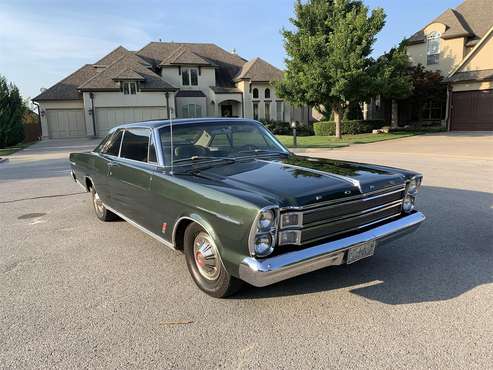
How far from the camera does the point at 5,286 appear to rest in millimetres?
3898

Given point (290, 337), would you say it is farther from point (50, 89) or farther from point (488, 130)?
point (50, 89)

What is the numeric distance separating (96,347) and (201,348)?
0.78 metres

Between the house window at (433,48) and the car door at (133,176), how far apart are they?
1186 inches

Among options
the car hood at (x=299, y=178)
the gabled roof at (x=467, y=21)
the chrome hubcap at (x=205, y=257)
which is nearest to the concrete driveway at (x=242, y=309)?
the chrome hubcap at (x=205, y=257)

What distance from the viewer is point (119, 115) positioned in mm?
32688

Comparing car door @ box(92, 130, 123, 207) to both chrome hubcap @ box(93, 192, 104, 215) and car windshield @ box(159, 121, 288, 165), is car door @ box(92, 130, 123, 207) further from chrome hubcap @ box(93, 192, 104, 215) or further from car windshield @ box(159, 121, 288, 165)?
car windshield @ box(159, 121, 288, 165)

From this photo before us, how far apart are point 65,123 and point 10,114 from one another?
7.78 m

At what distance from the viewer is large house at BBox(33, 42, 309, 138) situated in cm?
3216

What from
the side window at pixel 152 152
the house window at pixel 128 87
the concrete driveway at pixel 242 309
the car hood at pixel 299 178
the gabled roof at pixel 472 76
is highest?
the house window at pixel 128 87

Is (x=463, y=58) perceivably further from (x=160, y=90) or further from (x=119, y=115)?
(x=119, y=115)

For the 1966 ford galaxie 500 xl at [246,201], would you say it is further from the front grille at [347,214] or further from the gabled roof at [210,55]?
the gabled roof at [210,55]

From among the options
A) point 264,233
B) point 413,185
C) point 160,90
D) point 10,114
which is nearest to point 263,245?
point 264,233

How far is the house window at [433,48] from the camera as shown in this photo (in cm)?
2891

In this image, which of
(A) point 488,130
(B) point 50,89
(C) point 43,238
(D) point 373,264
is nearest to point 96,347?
(D) point 373,264
